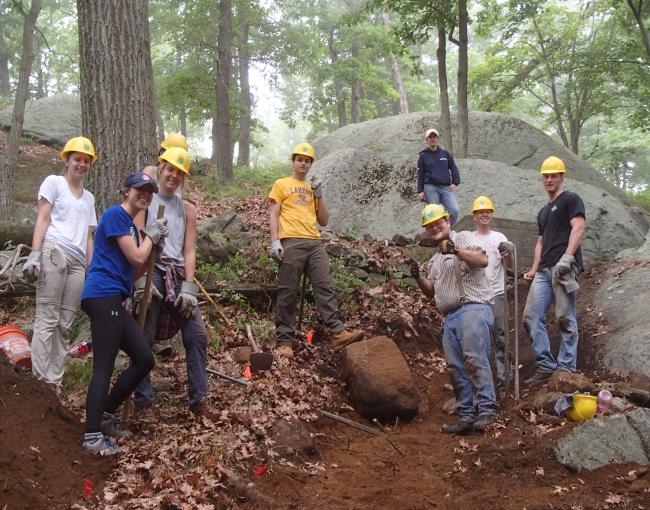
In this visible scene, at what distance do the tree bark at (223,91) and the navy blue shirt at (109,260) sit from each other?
540 inches

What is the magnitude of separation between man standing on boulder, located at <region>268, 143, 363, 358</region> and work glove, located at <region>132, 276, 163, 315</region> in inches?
78.8

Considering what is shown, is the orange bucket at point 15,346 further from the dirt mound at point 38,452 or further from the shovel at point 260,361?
the shovel at point 260,361

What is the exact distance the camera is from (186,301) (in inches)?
191

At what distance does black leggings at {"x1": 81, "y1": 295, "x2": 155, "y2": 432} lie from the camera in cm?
414

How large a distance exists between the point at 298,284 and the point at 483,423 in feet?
8.88

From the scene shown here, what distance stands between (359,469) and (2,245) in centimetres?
664

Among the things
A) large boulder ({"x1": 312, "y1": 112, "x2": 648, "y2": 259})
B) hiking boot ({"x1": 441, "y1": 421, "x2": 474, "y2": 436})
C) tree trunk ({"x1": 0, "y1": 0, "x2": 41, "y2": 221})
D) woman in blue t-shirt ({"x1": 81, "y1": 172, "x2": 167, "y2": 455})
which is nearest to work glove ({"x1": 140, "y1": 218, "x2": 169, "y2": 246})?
woman in blue t-shirt ({"x1": 81, "y1": 172, "x2": 167, "y2": 455})

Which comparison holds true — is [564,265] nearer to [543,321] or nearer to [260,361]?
[543,321]

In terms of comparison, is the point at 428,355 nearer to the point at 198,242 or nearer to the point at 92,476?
the point at 198,242

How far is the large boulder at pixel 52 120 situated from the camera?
784 inches

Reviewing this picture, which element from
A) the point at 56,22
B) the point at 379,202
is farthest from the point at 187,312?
the point at 56,22

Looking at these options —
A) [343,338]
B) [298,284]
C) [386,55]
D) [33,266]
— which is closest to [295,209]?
[298,284]

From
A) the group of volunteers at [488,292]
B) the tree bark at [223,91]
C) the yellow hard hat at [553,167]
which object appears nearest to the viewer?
the group of volunteers at [488,292]

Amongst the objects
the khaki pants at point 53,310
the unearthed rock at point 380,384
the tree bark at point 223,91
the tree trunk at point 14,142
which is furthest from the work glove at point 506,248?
the tree bark at point 223,91
